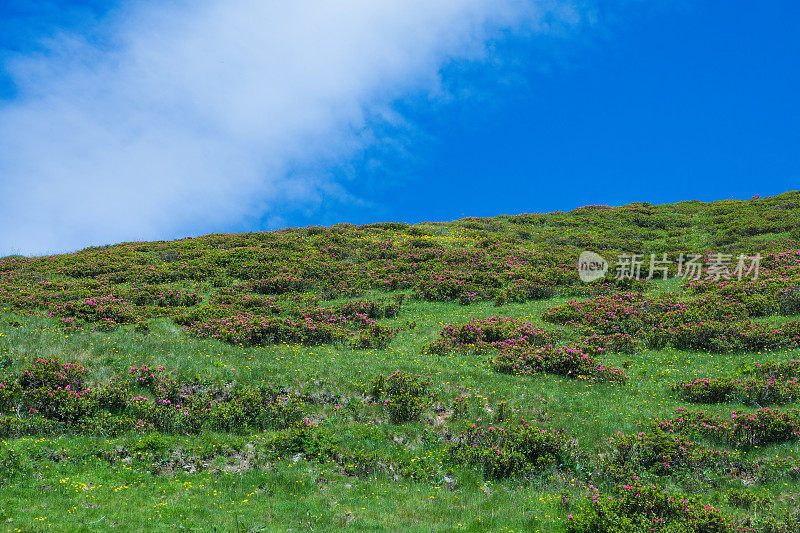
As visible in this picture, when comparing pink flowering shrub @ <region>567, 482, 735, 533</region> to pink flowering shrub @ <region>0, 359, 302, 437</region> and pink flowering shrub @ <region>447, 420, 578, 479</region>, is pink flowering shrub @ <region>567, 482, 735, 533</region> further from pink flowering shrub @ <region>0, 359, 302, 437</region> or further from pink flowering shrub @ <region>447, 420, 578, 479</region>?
pink flowering shrub @ <region>0, 359, 302, 437</region>

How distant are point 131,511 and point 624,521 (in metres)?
9.53

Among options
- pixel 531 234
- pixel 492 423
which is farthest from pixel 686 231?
pixel 492 423

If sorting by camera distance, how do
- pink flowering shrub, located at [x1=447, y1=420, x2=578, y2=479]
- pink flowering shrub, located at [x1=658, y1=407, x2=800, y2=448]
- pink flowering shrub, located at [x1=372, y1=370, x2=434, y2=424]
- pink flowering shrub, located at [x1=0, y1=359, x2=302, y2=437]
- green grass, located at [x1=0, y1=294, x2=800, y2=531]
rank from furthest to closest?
pink flowering shrub, located at [x1=372, y1=370, x2=434, y2=424] → pink flowering shrub, located at [x1=0, y1=359, x2=302, y2=437] → pink flowering shrub, located at [x1=658, y1=407, x2=800, y2=448] → pink flowering shrub, located at [x1=447, y1=420, x2=578, y2=479] → green grass, located at [x1=0, y1=294, x2=800, y2=531]

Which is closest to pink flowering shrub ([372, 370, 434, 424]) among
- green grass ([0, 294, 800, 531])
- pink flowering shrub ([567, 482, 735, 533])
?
green grass ([0, 294, 800, 531])

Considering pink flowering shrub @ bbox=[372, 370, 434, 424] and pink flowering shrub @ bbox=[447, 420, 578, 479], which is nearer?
pink flowering shrub @ bbox=[447, 420, 578, 479]

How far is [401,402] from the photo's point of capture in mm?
14930

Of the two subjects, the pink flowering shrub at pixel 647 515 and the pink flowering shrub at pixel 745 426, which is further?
the pink flowering shrub at pixel 745 426

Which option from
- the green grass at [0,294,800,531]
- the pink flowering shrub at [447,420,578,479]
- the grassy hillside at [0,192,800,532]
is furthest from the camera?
the pink flowering shrub at [447,420,578,479]

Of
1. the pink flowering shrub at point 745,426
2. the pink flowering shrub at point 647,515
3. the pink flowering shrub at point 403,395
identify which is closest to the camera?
the pink flowering shrub at point 647,515

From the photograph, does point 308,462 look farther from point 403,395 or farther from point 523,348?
point 523,348

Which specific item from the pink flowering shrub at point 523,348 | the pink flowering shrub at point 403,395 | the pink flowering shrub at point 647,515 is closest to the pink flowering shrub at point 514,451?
the pink flowering shrub at point 403,395

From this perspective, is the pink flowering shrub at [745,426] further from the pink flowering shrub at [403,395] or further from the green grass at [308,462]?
the pink flowering shrub at [403,395]

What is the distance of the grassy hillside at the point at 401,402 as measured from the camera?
10.3m

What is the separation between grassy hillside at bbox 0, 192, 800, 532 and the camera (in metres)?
10.3
